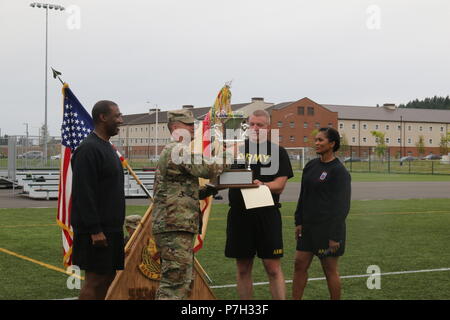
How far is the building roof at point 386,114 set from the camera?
111m

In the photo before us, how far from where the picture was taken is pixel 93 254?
499 centimetres

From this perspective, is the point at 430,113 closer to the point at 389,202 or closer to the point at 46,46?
the point at 46,46

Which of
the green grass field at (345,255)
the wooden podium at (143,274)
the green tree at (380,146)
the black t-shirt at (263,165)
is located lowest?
the green grass field at (345,255)

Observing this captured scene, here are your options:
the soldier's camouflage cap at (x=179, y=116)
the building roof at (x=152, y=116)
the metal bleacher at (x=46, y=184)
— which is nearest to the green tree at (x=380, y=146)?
the building roof at (x=152, y=116)

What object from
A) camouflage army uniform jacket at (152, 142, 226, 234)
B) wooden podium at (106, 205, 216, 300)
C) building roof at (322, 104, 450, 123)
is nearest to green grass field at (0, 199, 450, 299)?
wooden podium at (106, 205, 216, 300)

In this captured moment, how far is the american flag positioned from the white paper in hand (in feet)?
7.23

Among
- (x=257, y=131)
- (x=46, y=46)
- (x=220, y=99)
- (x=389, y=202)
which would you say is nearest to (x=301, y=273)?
(x=257, y=131)

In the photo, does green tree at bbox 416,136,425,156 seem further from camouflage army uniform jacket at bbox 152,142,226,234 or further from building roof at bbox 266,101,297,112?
camouflage army uniform jacket at bbox 152,142,226,234

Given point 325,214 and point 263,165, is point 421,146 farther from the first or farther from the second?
point 263,165

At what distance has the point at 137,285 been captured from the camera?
5559 millimetres

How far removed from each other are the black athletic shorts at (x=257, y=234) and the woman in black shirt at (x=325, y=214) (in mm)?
420

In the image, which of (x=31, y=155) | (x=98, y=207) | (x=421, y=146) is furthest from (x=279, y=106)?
(x=98, y=207)

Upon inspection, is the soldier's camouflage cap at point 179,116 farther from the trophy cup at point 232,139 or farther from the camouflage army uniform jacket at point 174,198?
the trophy cup at point 232,139

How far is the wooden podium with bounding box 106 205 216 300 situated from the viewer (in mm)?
5441
